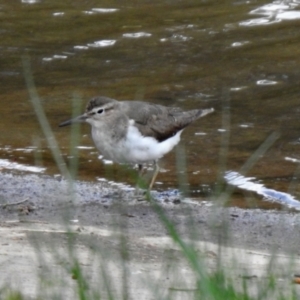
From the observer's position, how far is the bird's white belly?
8.00m

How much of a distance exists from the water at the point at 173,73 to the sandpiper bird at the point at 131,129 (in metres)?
0.38

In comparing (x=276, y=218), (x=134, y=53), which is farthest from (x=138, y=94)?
(x=276, y=218)

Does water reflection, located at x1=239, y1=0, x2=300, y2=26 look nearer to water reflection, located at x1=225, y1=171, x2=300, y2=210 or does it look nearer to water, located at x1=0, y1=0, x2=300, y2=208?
water, located at x1=0, y1=0, x2=300, y2=208

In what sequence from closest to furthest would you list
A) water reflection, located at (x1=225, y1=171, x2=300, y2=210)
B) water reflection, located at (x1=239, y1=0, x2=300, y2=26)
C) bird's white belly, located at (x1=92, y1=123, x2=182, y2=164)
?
bird's white belly, located at (x1=92, y1=123, x2=182, y2=164), water reflection, located at (x1=225, y1=171, x2=300, y2=210), water reflection, located at (x1=239, y1=0, x2=300, y2=26)

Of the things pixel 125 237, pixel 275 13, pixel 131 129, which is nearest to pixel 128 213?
pixel 131 129

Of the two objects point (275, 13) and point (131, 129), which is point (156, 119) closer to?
point (131, 129)

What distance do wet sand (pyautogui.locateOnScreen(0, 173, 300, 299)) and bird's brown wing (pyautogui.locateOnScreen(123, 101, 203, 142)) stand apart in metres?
0.61

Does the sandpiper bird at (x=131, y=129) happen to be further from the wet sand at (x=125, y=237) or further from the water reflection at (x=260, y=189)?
the water reflection at (x=260, y=189)

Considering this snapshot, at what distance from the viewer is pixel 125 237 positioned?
485 centimetres

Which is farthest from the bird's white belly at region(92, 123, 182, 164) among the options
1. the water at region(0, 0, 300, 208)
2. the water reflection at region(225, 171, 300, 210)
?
the water reflection at region(225, 171, 300, 210)

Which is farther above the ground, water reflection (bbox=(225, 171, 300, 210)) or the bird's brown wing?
the bird's brown wing

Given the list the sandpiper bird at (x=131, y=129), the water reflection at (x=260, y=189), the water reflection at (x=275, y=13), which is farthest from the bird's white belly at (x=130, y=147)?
the water reflection at (x=275, y=13)

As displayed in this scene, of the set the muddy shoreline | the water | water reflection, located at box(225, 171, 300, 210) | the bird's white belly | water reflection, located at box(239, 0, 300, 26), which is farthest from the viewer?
water reflection, located at box(239, 0, 300, 26)

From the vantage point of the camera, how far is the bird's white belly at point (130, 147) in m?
8.00
